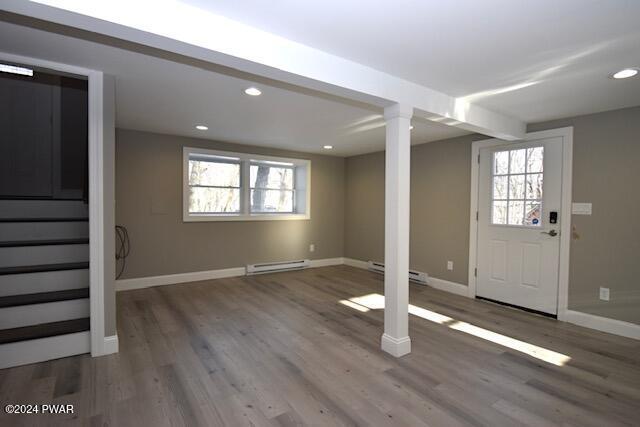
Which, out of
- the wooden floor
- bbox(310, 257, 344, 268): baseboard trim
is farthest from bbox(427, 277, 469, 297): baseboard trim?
bbox(310, 257, 344, 268): baseboard trim

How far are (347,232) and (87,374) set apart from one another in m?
4.93

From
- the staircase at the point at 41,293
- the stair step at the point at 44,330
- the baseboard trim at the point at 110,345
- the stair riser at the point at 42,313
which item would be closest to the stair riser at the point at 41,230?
the staircase at the point at 41,293

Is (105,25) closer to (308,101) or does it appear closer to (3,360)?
(308,101)

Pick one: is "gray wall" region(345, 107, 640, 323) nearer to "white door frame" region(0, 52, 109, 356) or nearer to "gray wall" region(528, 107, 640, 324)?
"gray wall" region(528, 107, 640, 324)

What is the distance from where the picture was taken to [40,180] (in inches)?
179

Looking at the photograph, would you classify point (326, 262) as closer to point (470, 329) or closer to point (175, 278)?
point (175, 278)

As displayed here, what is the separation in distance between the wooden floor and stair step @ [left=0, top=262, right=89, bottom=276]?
2.46 feet

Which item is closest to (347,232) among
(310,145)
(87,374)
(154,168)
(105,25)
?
(310,145)

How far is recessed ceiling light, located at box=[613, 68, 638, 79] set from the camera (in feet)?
7.70

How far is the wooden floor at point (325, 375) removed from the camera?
196 centimetres

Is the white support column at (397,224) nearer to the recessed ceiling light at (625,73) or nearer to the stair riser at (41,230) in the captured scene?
the recessed ceiling light at (625,73)

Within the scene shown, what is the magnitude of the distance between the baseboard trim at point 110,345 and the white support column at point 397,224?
225 cm

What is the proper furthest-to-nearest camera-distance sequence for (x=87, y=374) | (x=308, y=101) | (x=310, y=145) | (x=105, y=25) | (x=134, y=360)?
(x=310, y=145) → (x=308, y=101) → (x=134, y=360) → (x=87, y=374) → (x=105, y=25)

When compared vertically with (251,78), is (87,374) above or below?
below
